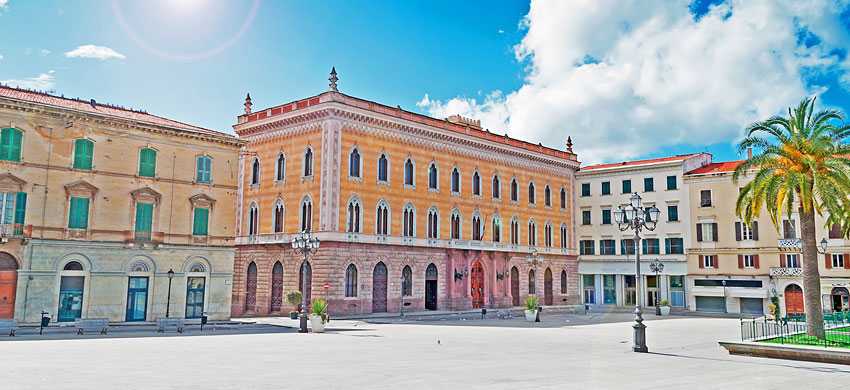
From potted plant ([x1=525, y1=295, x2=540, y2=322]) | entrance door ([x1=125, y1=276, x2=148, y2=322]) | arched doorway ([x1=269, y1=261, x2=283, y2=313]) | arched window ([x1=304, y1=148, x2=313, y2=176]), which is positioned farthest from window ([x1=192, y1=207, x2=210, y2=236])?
potted plant ([x1=525, y1=295, x2=540, y2=322])

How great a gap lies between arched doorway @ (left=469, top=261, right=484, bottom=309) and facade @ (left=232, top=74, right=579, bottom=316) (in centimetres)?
9

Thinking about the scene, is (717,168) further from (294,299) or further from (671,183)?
(294,299)

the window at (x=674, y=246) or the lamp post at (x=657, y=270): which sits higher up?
the window at (x=674, y=246)

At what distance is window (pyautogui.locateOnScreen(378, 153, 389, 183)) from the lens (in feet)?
149

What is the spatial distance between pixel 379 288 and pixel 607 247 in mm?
25258

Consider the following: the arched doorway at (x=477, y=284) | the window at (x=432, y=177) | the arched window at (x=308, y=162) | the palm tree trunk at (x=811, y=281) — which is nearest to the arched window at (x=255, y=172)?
the arched window at (x=308, y=162)

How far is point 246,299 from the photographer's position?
151 feet

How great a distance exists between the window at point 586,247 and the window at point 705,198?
34.6 ft

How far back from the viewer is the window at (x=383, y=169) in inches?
1786

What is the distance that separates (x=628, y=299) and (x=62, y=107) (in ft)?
151

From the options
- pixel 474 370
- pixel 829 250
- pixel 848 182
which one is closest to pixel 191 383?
pixel 474 370

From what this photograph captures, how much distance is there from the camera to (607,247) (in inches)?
2411

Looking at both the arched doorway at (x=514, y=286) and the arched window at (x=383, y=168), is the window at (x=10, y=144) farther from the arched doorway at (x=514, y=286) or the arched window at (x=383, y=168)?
the arched doorway at (x=514, y=286)

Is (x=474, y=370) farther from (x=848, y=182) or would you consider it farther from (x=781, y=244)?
(x=781, y=244)
